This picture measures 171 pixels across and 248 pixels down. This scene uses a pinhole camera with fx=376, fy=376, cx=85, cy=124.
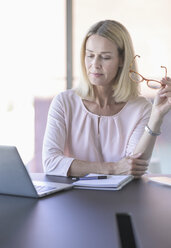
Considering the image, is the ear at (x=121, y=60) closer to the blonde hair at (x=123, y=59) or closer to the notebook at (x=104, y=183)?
the blonde hair at (x=123, y=59)

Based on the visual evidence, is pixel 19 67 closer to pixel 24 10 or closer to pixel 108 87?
pixel 24 10

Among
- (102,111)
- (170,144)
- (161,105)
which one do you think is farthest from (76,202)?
(170,144)

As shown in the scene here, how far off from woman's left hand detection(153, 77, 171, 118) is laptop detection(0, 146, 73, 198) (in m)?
0.81

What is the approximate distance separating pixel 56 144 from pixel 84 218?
96cm

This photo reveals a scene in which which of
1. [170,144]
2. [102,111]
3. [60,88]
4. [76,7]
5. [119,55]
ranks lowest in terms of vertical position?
[170,144]

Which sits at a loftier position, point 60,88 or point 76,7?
point 76,7

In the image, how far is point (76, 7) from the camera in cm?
370

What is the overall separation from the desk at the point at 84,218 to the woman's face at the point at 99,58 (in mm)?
845

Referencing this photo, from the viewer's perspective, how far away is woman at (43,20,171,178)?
2.15 meters

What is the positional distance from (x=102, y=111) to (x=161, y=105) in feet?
1.41

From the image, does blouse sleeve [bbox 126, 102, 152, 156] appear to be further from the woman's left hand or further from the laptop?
the laptop

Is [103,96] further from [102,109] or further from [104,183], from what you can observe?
[104,183]

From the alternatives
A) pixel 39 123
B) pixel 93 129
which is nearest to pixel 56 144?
pixel 93 129

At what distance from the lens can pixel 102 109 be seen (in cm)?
229
